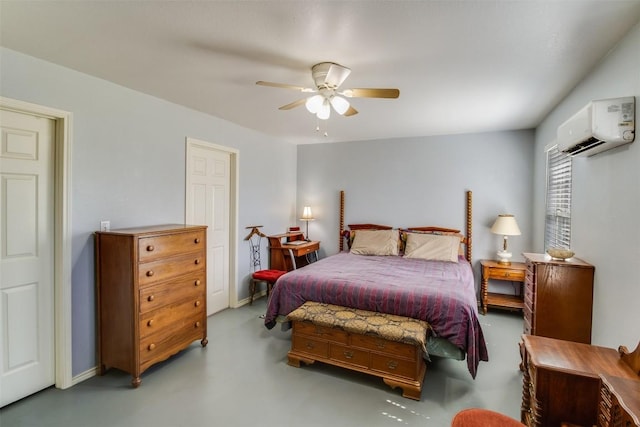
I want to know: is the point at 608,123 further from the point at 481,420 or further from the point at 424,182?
the point at 424,182

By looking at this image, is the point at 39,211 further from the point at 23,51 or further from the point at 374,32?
the point at 374,32

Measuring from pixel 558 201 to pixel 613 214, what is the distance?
134cm

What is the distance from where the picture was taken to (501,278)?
151 inches

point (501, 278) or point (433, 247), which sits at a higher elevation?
point (433, 247)

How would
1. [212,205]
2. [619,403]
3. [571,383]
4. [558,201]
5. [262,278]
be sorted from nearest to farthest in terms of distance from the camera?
[619,403] < [571,383] < [558,201] < [212,205] < [262,278]

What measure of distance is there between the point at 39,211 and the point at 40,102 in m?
0.80

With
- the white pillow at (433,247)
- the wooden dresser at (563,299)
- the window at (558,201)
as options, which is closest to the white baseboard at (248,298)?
the white pillow at (433,247)

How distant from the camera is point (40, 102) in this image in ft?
7.03

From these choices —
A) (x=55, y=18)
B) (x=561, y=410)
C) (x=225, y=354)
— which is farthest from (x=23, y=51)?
(x=561, y=410)

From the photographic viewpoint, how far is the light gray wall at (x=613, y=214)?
5.55 feet

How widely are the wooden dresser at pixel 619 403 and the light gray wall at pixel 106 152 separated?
3.26 m

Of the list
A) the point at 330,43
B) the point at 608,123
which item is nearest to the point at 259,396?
the point at 330,43

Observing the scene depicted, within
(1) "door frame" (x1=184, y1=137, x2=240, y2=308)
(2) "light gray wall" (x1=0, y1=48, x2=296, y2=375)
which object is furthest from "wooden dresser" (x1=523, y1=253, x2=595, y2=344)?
(2) "light gray wall" (x1=0, y1=48, x2=296, y2=375)

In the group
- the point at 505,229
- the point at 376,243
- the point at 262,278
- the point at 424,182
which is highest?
the point at 424,182
